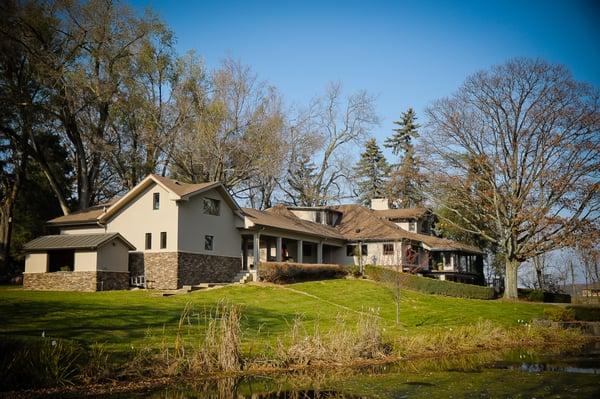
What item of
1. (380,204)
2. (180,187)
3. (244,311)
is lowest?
(244,311)

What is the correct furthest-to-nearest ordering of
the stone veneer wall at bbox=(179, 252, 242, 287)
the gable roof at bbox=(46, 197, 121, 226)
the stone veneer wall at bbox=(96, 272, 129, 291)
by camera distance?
the gable roof at bbox=(46, 197, 121, 226), the stone veneer wall at bbox=(179, 252, 242, 287), the stone veneer wall at bbox=(96, 272, 129, 291)

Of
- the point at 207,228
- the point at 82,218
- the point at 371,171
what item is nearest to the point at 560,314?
the point at 207,228

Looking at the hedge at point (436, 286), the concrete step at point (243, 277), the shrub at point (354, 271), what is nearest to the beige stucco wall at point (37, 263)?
the concrete step at point (243, 277)

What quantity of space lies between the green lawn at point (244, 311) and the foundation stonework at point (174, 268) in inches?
72.3

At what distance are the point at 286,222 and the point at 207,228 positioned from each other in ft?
27.8

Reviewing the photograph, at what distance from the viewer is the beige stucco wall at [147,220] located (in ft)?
105

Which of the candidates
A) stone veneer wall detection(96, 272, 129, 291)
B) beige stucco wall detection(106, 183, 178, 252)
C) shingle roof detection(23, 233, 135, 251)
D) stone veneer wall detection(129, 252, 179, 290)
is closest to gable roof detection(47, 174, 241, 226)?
beige stucco wall detection(106, 183, 178, 252)

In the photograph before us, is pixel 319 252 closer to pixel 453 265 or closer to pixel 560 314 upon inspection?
pixel 453 265

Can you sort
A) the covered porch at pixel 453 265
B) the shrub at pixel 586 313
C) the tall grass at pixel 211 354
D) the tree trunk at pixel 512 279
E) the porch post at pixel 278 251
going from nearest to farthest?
the tall grass at pixel 211 354 → the shrub at pixel 586 313 → the porch post at pixel 278 251 → the tree trunk at pixel 512 279 → the covered porch at pixel 453 265

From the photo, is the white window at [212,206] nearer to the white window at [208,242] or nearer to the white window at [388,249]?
the white window at [208,242]

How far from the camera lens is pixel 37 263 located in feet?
105

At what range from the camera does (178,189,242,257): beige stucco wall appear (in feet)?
106

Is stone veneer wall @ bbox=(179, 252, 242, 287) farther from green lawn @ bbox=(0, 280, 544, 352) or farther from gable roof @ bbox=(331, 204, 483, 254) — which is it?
gable roof @ bbox=(331, 204, 483, 254)

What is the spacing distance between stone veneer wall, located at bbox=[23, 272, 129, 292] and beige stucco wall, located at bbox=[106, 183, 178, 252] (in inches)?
93.4
